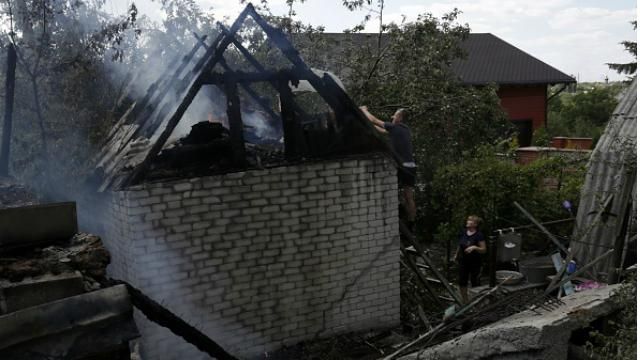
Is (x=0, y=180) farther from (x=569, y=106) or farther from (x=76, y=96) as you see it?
(x=569, y=106)

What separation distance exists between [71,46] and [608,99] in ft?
98.3

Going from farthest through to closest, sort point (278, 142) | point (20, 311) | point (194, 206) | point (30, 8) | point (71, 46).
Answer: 1. point (71, 46)
2. point (30, 8)
3. point (278, 142)
4. point (194, 206)
5. point (20, 311)

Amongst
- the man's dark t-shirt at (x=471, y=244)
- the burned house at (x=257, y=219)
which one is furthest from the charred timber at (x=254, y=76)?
the man's dark t-shirt at (x=471, y=244)

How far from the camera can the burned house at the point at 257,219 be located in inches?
234

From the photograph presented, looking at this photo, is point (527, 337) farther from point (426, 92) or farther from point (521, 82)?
point (521, 82)

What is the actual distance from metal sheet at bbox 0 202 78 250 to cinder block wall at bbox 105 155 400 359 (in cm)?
128

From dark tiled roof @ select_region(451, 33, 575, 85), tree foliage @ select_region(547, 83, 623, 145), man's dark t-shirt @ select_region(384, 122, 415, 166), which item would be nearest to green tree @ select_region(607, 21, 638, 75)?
dark tiled roof @ select_region(451, 33, 575, 85)

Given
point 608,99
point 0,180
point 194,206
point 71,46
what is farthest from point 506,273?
point 608,99

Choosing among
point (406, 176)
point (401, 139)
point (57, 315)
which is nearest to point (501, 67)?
point (401, 139)

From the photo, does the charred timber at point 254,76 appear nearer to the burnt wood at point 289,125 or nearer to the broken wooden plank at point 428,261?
the burnt wood at point 289,125

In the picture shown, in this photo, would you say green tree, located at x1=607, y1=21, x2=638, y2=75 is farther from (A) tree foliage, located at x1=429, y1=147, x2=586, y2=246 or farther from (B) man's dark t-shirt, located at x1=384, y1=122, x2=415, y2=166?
(B) man's dark t-shirt, located at x1=384, y1=122, x2=415, y2=166

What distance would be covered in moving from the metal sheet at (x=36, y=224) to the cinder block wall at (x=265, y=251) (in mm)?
1282

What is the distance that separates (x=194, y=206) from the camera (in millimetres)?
6035

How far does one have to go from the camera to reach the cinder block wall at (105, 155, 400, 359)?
5.95 m
